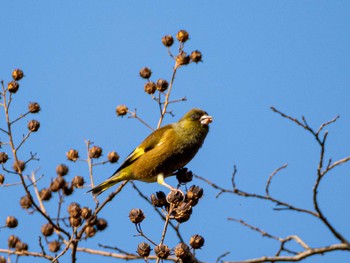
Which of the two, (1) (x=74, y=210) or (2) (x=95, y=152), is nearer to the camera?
(1) (x=74, y=210)

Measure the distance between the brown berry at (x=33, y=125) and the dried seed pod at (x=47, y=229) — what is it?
126 centimetres

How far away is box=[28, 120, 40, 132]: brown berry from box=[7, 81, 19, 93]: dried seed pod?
1.39ft

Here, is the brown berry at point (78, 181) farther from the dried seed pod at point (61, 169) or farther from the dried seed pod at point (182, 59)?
the dried seed pod at point (182, 59)

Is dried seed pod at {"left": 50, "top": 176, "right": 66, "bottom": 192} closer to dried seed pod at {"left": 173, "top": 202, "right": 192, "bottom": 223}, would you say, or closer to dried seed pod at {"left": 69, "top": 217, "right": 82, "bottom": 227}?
dried seed pod at {"left": 69, "top": 217, "right": 82, "bottom": 227}

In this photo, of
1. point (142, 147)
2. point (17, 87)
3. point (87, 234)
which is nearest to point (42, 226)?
point (87, 234)

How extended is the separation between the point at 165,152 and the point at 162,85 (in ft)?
3.20

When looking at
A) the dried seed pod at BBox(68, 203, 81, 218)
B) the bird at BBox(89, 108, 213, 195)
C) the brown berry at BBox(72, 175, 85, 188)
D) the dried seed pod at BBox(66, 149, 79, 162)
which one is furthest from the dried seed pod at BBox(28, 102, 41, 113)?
the dried seed pod at BBox(68, 203, 81, 218)

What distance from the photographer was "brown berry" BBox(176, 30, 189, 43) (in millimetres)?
6684

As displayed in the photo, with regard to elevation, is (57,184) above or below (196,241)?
above

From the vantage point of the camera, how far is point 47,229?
473cm

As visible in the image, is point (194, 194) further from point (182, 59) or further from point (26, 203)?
point (182, 59)

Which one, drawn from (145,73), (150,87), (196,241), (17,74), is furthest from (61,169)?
(145,73)

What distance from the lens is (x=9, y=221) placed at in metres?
5.01

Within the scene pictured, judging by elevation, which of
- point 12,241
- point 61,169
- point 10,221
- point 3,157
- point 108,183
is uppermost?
point 108,183
